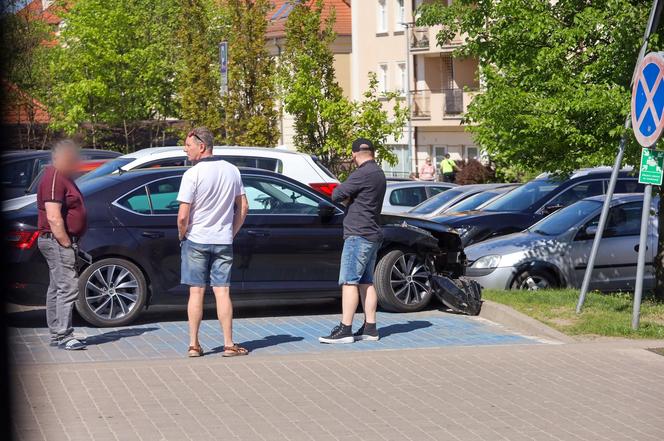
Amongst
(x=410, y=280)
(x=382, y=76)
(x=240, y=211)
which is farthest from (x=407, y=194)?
(x=382, y=76)

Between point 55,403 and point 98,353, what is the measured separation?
2.25 meters

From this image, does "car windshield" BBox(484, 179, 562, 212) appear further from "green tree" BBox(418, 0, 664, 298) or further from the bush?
the bush

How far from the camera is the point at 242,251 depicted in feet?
40.0

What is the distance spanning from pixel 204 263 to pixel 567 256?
6.42 meters

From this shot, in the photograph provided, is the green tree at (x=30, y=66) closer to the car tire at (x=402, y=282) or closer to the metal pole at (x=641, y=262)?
the car tire at (x=402, y=282)

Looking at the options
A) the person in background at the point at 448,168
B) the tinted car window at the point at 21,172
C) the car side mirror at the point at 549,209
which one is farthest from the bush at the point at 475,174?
the car side mirror at the point at 549,209

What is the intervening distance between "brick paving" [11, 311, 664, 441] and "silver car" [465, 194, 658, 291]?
3293mm

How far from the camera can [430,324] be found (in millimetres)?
12328

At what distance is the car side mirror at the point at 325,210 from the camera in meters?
12.7

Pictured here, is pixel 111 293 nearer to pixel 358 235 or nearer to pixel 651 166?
pixel 358 235

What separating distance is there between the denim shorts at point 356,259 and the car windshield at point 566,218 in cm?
506

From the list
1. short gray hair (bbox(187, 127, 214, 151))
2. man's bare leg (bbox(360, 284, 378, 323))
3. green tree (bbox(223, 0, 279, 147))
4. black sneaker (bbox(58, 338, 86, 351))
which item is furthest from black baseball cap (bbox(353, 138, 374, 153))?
green tree (bbox(223, 0, 279, 147))

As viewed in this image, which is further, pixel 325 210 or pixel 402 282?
pixel 402 282

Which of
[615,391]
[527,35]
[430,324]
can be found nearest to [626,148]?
[527,35]
